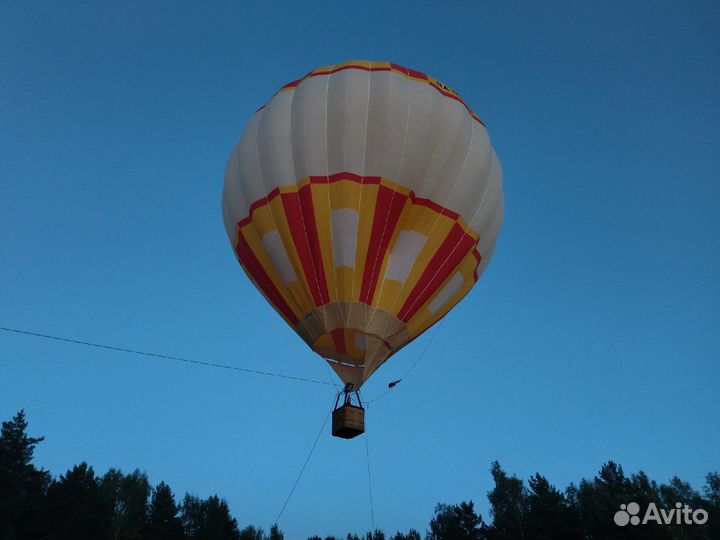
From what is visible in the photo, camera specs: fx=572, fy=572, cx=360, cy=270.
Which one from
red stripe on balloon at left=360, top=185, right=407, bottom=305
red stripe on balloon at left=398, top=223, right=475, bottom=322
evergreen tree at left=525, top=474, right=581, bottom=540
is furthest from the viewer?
evergreen tree at left=525, top=474, right=581, bottom=540

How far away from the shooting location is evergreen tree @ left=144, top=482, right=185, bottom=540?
3300cm

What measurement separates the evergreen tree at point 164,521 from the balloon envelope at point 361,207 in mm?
25339

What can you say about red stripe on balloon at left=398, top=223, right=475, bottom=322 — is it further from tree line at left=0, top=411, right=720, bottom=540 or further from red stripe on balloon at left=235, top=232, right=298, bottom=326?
tree line at left=0, top=411, right=720, bottom=540

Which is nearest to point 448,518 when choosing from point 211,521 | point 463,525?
point 463,525

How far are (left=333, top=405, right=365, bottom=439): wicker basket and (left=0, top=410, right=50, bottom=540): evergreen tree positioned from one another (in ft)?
71.2

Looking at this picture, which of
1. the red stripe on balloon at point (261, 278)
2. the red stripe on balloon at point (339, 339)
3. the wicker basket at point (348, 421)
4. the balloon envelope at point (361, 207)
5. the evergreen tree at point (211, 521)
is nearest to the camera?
the wicker basket at point (348, 421)

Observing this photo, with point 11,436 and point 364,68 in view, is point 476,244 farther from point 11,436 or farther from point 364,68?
point 11,436

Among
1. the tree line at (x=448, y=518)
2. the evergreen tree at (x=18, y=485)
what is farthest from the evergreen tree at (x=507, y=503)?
the evergreen tree at (x=18, y=485)

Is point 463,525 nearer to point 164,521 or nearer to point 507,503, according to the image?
point 507,503

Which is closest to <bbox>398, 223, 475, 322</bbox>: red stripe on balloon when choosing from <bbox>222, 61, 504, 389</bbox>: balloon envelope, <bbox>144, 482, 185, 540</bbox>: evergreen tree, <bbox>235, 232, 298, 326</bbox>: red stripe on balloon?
<bbox>222, 61, 504, 389</bbox>: balloon envelope

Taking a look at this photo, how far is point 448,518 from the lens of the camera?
117 ft

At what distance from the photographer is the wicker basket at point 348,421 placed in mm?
11469

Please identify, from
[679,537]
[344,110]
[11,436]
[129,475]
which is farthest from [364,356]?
[129,475]

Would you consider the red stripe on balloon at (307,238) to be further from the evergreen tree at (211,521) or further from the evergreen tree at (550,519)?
the evergreen tree at (211,521)
